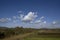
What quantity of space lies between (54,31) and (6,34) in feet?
22.4

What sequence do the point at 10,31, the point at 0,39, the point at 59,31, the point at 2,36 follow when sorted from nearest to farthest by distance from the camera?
the point at 0,39, the point at 2,36, the point at 10,31, the point at 59,31

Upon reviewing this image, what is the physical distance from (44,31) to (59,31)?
117 inches

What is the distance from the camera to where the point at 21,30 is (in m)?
19.9

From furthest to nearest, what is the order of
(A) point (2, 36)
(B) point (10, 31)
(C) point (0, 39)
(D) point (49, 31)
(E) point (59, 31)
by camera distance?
(D) point (49, 31) → (E) point (59, 31) → (B) point (10, 31) → (A) point (2, 36) → (C) point (0, 39)

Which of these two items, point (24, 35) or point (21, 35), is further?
point (21, 35)

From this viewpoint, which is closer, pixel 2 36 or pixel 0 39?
pixel 0 39

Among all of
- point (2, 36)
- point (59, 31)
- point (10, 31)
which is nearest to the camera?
point (2, 36)

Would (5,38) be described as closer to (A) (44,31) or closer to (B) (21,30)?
(B) (21,30)

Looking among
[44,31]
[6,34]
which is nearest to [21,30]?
[44,31]

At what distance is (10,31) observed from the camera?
54.9ft

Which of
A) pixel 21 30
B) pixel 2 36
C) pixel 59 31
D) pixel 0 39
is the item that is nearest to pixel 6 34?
pixel 2 36

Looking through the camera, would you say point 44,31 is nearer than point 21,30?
No

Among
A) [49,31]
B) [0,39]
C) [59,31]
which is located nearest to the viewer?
[0,39]

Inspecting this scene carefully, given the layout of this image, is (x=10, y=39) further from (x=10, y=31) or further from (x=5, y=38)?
(x=10, y=31)
